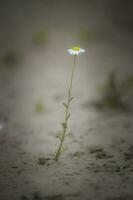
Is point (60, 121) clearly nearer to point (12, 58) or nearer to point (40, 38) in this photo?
point (12, 58)

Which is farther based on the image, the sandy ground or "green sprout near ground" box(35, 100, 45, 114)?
"green sprout near ground" box(35, 100, 45, 114)

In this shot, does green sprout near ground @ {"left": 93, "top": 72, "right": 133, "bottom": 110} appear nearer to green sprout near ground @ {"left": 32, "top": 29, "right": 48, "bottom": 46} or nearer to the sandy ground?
the sandy ground

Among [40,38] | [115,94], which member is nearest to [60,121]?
[115,94]

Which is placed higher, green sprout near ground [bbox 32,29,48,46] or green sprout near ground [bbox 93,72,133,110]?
green sprout near ground [bbox 32,29,48,46]

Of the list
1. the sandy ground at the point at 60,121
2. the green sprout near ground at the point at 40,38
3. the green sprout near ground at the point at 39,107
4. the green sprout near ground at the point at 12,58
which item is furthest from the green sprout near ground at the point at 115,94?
the green sprout near ground at the point at 40,38

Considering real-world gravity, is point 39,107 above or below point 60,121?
above

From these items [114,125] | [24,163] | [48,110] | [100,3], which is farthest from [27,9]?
[24,163]

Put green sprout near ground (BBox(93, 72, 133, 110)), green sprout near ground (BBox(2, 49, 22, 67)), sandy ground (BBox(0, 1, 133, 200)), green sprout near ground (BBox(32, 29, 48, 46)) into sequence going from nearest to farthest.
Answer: sandy ground (BBox(0, 1, 133, 200)), green sprout near ground (BBox(93, 72, 133, 110)), green sprout near ground (BBox(2, 49, 22, 67)), green sprout near ground (BBox(32, 29, 48, 46))

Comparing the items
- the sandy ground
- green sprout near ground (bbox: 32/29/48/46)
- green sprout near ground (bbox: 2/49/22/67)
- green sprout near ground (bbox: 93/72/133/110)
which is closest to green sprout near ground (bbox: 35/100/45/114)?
the sandy ground
